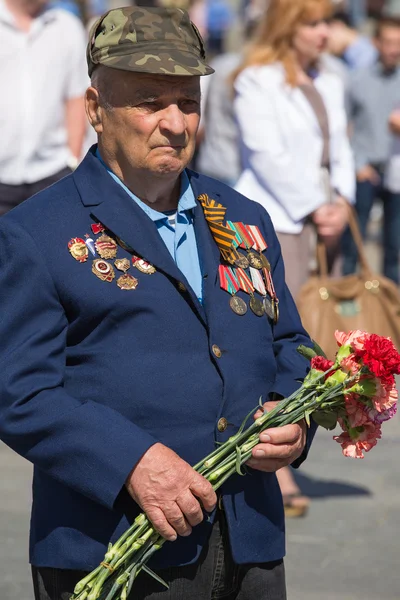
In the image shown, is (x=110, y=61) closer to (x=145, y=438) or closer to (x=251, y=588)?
(x=145, y=438)

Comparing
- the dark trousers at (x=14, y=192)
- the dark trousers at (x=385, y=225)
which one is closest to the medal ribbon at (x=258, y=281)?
the dark trousers at (x=14, y=192)

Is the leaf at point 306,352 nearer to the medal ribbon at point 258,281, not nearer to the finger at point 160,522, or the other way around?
the medal ribbon at point 258,281

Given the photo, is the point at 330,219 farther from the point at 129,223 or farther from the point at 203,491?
the point at 203,491

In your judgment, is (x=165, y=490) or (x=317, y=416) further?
(x=317, y=416)

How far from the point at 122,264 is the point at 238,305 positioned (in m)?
0.29

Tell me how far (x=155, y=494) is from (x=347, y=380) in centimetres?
48

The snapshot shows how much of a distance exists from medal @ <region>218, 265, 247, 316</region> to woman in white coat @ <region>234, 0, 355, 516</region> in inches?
96.9

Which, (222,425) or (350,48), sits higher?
(222,425)

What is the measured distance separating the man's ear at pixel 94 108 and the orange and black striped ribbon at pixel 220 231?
29 centimetres

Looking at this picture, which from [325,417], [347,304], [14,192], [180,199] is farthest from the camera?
[14,192]

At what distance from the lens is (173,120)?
2.62m

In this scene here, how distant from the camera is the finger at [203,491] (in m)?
2.48

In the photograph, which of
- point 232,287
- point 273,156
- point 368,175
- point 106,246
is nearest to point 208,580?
point 232,287

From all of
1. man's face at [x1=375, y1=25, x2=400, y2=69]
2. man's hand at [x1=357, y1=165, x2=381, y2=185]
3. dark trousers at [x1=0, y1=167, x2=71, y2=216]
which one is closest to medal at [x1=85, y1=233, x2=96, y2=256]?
dark trousers at [x1=0, y1=167, x2=71, y2=216]
